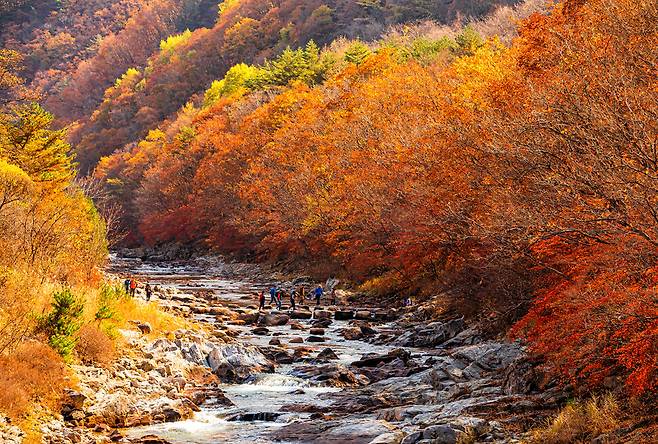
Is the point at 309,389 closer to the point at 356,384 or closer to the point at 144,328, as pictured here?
the point at 356,384

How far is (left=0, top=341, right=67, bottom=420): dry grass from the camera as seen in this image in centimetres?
1603

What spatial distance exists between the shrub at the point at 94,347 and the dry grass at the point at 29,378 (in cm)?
181

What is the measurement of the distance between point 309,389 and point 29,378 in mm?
8816

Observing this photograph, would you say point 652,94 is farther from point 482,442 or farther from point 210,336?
point 210,336

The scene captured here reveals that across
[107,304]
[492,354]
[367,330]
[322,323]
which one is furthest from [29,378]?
A: [322,323]

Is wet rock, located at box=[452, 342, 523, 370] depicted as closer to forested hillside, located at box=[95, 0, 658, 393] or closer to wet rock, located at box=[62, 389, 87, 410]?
forested hillside, located at box=[95, 0, 658, 393]

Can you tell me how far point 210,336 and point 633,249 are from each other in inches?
734

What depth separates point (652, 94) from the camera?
17578mm

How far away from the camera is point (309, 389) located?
22.9 m

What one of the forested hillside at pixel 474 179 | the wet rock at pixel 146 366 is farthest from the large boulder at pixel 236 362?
the forested hillside at pixel 474 179

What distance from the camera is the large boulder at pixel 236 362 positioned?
24.3 m

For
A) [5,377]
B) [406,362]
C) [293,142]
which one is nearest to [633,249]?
[406,362]

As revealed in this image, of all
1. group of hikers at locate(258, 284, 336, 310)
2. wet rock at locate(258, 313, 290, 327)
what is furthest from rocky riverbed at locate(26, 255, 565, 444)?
group of hikers at locate(258, 284, 336, 310)

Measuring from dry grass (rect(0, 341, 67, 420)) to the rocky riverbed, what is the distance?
0.58 metres
